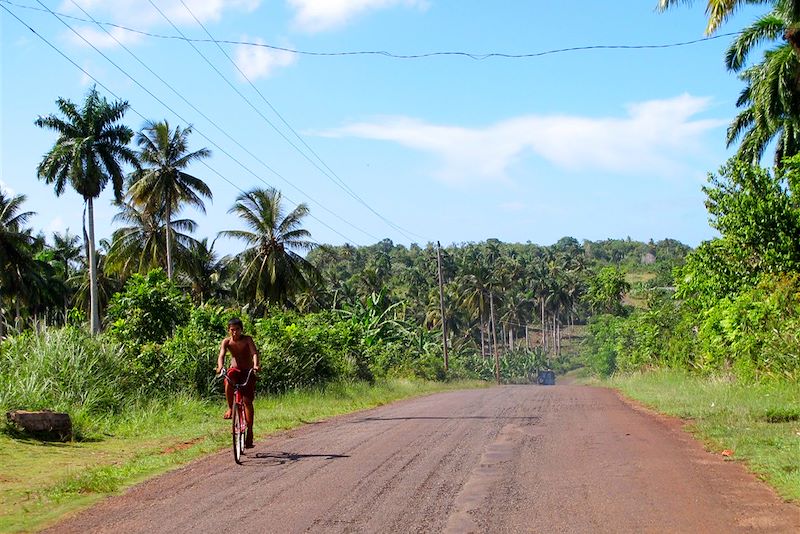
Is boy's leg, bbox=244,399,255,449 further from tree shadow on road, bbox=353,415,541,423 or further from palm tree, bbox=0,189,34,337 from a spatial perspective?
palm tree, bbox=0,189,34,337

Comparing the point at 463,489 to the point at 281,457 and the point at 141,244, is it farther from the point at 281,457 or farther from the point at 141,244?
the point at 141,244

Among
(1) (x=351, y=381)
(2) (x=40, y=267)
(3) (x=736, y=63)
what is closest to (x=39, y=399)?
(1) (x=351, y=381)

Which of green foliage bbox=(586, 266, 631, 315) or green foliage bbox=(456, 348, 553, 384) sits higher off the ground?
green foliage bbox=(586, 266, 631, 315)

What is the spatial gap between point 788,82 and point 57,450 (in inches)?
976

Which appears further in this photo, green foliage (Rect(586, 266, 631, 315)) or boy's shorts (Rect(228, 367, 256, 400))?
green foliage (Rect(586, 266, 631, 315))

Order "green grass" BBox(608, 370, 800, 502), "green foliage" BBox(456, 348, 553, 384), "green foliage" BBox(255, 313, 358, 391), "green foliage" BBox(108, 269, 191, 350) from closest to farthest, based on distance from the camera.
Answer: "green grass" BBox(608, 370, 800, 502) < "green foliage" BBox(108, 269, 191, 350) < "green foliage" BBox(255, 313, 358, 391) < "green foliage" BBox(456, 348, 553, 384)

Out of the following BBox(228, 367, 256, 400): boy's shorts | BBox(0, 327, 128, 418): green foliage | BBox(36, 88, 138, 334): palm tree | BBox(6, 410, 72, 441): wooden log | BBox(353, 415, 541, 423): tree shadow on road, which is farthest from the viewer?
BBox(36, 88, 138, 334): palm tree

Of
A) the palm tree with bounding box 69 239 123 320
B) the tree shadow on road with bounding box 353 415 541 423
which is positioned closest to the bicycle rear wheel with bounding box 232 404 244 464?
the tree shadow on road with bounding box 353 415 541 423

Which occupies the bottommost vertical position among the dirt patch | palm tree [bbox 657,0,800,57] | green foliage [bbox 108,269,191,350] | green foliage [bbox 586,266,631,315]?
the dirt patch

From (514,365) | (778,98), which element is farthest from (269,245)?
(514,365)

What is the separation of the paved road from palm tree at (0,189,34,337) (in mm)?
36985

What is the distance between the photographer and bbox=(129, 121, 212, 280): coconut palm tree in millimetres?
40438

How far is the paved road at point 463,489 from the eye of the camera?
6.32m

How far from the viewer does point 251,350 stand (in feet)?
35.1
